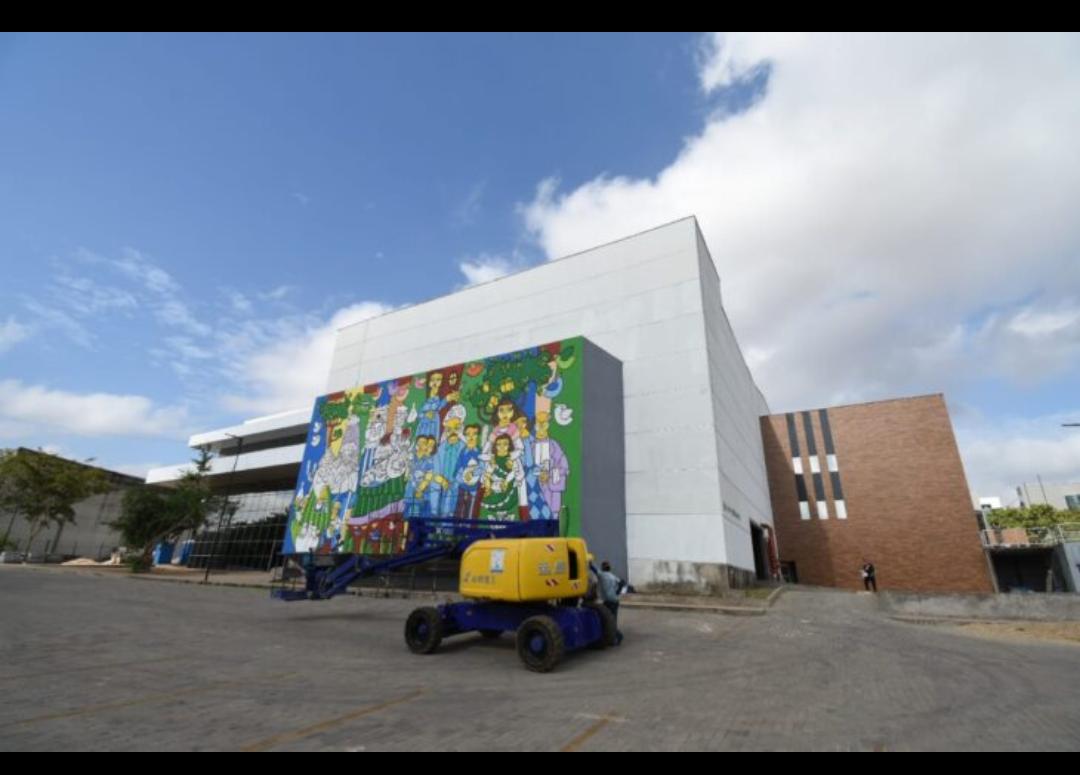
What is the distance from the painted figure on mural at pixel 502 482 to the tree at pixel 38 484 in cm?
4824

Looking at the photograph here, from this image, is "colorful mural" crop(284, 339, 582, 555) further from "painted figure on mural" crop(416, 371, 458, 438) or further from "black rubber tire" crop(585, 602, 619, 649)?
"black rubber tire" crop(585, 602, 619, 649)

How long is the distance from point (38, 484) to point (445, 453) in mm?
46881

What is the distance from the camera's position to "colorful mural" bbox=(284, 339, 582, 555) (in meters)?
23.2

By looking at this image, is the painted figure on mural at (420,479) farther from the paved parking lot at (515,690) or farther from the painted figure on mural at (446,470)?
the paved parking lot at (515,690)

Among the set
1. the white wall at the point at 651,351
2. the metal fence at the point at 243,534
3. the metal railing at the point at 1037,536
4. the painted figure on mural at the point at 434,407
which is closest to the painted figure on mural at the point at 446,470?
the painted figure on mural at the point at 434,407

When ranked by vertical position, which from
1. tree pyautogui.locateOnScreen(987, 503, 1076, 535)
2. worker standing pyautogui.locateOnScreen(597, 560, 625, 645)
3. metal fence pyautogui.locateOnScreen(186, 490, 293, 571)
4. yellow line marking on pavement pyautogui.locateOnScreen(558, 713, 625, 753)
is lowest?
yellow line marking on pavement pyautogui.locateOnScreen(558, 713, 625, 753)

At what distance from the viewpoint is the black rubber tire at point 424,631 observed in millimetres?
10328

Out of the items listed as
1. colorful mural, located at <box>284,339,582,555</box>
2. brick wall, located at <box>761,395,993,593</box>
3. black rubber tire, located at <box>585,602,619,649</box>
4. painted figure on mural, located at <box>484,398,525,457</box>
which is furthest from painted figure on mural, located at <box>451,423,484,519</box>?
brick wall, located at <box>761,395,993,593</box>

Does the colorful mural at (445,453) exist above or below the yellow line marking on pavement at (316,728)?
above

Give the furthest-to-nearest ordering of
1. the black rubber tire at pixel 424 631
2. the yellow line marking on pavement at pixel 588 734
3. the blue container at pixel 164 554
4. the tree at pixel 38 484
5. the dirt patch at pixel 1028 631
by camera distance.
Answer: the blue container at pixel 164 554 < the tree at pixel 38 484 < the dirt patch at pixel 1028 631 < the black rubber tire at pixel 424 631 < the yellow line marking on pavement at pixel 588 734

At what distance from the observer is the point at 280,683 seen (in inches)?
306

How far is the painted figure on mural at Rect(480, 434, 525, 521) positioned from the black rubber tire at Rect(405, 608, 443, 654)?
12144mm

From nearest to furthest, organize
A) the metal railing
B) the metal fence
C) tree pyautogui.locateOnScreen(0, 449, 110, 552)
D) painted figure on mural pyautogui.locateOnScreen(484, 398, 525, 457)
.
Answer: painted figure on mural pyautogui.locateOnScreen(484, 398, 525, 457)
the metal railing
the metal fence
tree pyautogui.locateOnScreen(0, 449, 110, 552)
